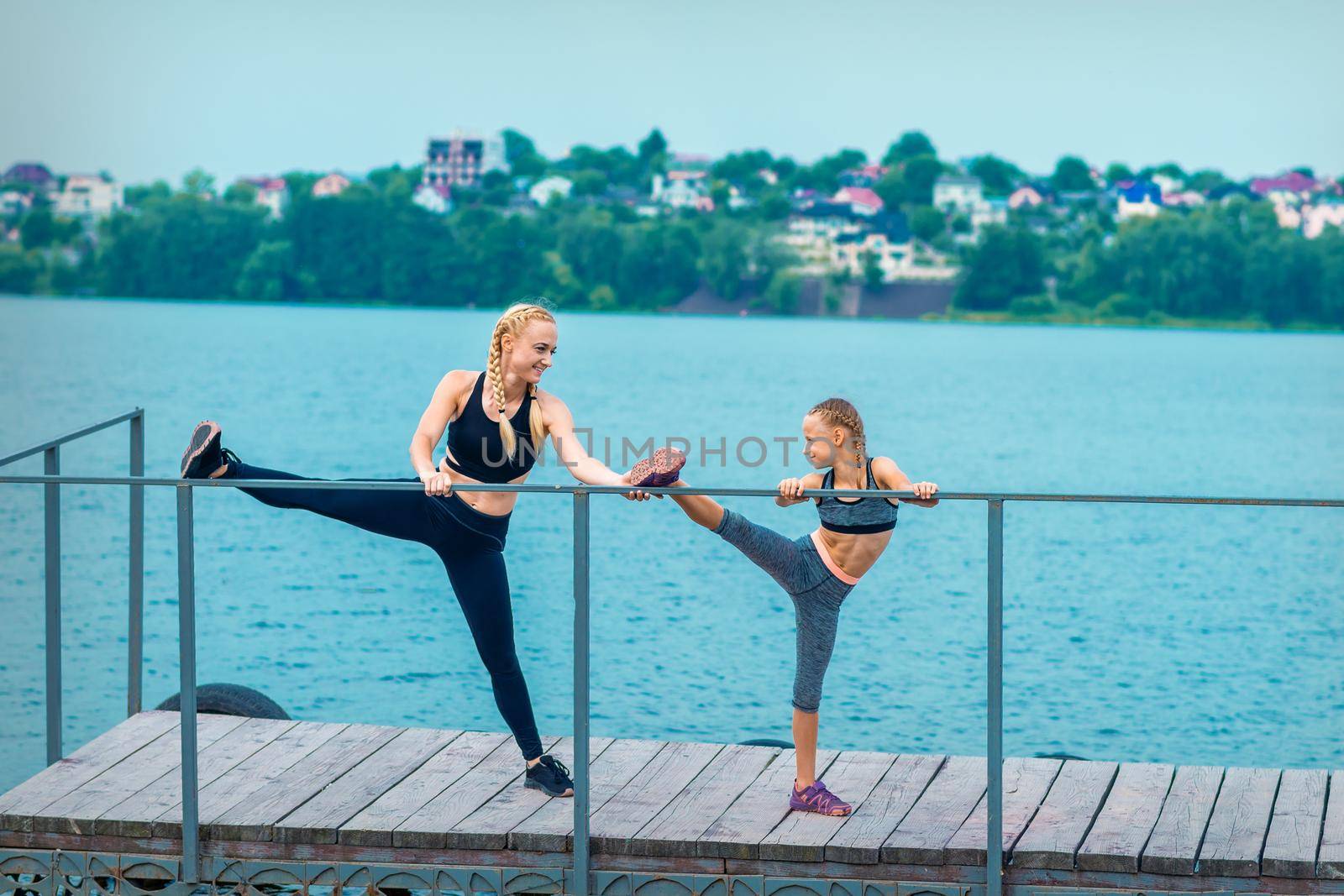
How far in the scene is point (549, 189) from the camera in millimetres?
120812

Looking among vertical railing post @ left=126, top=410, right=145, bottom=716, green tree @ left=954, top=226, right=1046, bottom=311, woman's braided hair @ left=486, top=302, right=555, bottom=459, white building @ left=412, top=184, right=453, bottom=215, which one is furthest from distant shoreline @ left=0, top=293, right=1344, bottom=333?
woman's braided hair @ left=486, top=302, right=555, bottom=459

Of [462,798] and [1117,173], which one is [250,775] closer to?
[462,798]

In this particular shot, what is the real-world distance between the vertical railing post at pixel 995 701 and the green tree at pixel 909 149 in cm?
11191

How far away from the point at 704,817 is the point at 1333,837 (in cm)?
234

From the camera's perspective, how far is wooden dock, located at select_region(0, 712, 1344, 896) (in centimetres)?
600

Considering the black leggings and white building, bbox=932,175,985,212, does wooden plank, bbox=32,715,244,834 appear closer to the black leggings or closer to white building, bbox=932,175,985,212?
the black leggings

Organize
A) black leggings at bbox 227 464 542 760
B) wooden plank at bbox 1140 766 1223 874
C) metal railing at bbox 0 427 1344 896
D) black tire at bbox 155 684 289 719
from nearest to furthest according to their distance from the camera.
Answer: metal railing at bbox 0 427 1344 896, wooden plank at bbox 1140 766 1223 874, black leggings at bbox 227 464 542 760, black tire at bbox 155 684 289 719

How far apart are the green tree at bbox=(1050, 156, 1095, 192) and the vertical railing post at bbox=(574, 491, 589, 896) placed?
111 meters

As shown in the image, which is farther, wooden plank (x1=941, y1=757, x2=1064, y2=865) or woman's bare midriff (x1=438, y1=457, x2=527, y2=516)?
woman's bare midriff (x1=438, y1=457, x2=527, y2=516)

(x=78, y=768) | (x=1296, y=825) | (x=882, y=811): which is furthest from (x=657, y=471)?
(x=78, y=768)

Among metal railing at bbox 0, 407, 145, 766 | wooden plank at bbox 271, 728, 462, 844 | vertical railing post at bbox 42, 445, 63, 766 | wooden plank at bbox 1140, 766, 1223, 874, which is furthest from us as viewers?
vertical railing post at bbox 42, 445, 63, 766

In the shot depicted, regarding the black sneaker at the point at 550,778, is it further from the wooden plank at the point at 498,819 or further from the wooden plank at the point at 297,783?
the wooden plank at the point at 297,783

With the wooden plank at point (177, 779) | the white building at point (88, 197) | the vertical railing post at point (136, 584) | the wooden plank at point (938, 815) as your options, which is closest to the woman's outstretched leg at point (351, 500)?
the wooden plank at point (177, 779)

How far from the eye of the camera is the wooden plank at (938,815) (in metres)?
5.99
